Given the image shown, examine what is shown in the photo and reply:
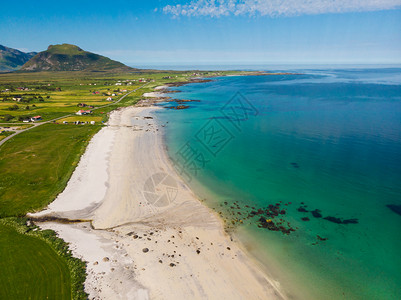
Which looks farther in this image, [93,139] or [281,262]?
[93,139]

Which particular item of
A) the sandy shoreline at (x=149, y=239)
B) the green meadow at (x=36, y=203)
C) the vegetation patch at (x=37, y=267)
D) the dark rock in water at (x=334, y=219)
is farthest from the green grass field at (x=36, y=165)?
the dark rock in water at (x=334, y=219)

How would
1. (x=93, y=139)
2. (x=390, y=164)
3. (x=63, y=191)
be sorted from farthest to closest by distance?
(x=93, y=139) < (x=390, y=164) < (x=63, y=191)

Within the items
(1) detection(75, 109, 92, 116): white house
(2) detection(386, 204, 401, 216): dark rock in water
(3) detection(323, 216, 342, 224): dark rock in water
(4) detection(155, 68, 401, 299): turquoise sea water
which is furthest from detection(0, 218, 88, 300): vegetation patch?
(1) detection(75, 109, 92, 116): white house

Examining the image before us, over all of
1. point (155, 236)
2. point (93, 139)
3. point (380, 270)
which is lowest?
point (380, 270)

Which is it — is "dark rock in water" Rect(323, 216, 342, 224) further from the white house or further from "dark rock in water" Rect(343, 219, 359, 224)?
the white house

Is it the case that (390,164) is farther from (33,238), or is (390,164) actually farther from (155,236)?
(33,238)

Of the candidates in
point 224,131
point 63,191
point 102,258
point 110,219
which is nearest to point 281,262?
point 102,258
